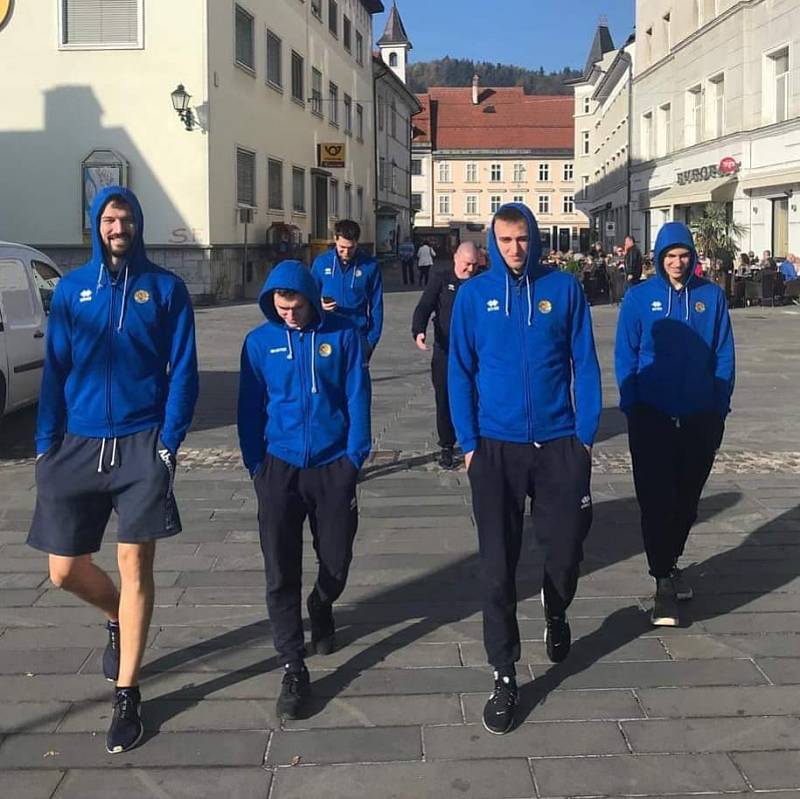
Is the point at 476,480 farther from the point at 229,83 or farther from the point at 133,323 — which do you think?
the point at 229,83

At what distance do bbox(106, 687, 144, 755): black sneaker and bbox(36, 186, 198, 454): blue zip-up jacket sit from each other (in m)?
0.89

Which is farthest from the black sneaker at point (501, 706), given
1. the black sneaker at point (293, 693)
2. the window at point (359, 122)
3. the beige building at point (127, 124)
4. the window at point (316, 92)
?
the window at point (359, 122)

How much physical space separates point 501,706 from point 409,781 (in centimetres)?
53

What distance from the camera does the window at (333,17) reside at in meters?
38.0

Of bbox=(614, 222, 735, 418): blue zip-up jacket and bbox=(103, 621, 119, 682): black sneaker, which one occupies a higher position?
bbox=(614, 222, 735, 418): blue zip-up jacket

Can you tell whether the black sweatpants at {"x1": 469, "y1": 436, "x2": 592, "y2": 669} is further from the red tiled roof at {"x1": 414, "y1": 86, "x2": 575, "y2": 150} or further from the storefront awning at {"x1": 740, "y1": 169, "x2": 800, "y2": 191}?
the red tiled roof at {"x1": 414, "y1": 86, "x2": 575, "y2": 150}

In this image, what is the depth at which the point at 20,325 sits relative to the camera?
30.7 ft

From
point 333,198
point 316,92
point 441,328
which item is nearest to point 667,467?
point 441,328

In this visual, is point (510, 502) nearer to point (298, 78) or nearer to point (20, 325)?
point (20, 325)

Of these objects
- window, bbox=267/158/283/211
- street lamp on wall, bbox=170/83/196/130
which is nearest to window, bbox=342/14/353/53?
window, bbox=267/158/283/211

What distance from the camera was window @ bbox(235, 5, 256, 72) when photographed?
27.2 metres

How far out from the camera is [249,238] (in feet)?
92.8

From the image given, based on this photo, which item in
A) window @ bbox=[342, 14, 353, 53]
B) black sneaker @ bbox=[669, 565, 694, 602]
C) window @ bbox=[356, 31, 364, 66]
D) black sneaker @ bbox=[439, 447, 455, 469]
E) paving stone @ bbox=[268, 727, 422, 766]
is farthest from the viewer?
window @ bbox=[356, 31, 364, 66]

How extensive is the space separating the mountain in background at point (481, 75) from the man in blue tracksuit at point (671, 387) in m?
151
